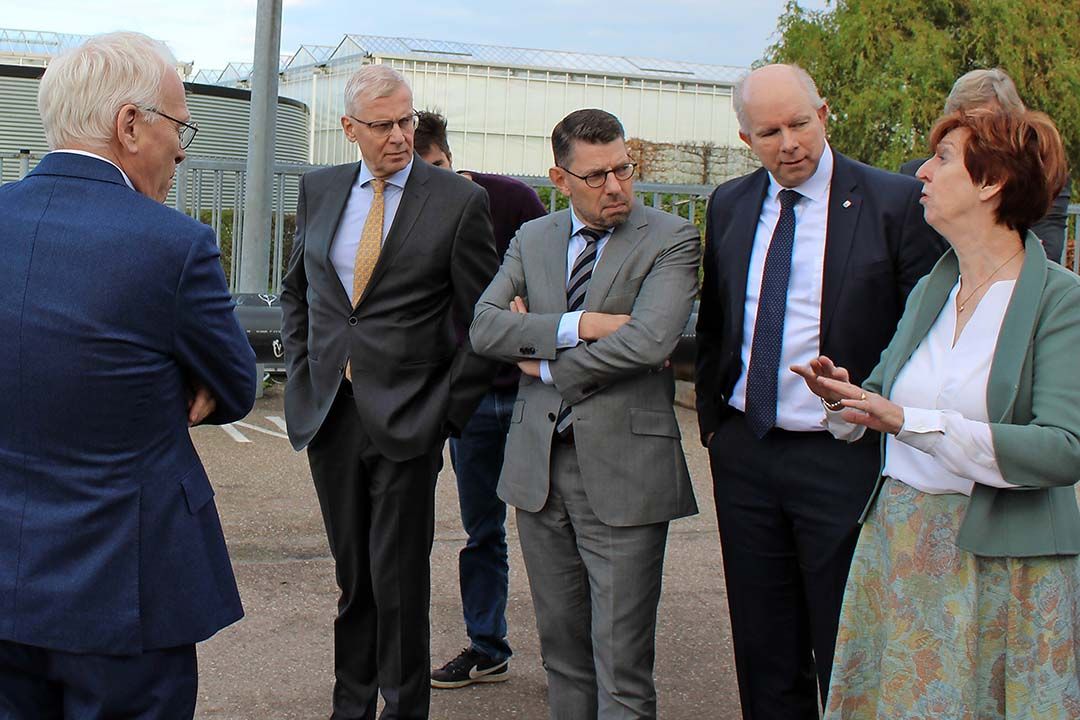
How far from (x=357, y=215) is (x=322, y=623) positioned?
192 centimetres

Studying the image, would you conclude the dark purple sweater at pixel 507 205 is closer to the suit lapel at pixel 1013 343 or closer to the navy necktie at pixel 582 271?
the navy necktie at pixel 582 271

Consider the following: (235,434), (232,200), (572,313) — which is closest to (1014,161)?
(572,313)

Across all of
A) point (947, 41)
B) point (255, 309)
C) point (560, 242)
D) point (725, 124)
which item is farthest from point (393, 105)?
point (725, 124)

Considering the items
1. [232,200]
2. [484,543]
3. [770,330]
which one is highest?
[770,330]

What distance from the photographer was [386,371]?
13.2 feet

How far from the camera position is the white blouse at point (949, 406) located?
2709 millimetres

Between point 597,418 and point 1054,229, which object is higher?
point 1054,229

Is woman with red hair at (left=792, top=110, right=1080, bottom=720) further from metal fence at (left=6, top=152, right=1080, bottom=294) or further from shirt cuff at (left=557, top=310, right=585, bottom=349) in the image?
metal fence at (left=6, top=152, right=1080, bottom=294)

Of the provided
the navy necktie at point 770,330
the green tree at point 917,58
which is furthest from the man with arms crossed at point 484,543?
the green tree at point 917,58

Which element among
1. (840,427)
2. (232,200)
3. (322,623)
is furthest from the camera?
(232,200)

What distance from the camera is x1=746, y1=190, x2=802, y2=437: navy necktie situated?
3.47m

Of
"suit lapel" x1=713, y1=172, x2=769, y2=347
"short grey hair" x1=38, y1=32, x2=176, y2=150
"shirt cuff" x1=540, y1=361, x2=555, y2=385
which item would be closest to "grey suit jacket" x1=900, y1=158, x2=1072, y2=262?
"suit lapel" x1=713, y1=172, x2=769, y2=347

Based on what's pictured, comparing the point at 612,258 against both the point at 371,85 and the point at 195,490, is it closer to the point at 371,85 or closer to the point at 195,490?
the point at 371,85

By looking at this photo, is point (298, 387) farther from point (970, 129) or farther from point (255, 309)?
point (255, 309)
